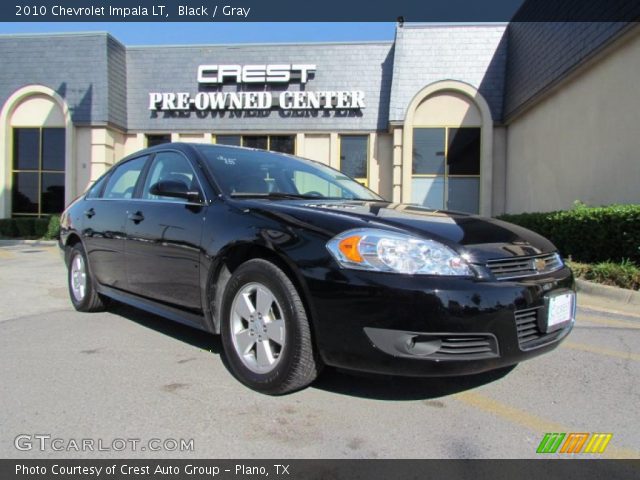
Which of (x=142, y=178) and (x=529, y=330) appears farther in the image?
(x=142, y=178)

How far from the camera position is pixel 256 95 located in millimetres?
16172

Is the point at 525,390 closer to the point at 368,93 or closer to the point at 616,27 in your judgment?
the point at 616,27

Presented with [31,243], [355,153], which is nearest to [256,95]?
[355,153]

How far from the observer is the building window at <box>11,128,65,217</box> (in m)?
16.6

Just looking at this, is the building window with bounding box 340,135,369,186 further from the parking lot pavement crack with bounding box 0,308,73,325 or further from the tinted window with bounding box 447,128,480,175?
the parking lot pavement crack with bounding box 0,308,73,325

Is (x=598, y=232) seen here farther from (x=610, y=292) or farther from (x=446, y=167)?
(x=446, y=167)

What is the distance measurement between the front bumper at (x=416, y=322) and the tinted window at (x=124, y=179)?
99.6 inches

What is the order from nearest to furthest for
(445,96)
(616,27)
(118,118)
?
(616,27), (445,96), (118,118)

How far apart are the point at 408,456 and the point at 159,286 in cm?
228

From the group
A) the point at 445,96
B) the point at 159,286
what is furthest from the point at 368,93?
the point at 159,286

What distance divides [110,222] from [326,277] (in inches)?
105
